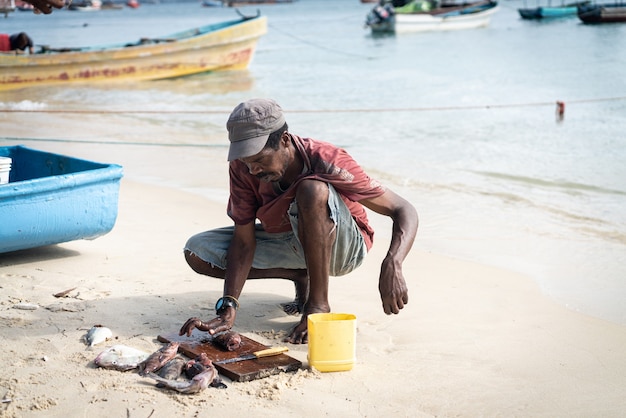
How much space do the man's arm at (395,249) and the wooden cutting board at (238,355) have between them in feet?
1.40

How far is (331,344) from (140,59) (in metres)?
14.3

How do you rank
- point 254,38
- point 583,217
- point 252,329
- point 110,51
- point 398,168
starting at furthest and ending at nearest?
1. point 254,38
2. point 110,51
3. point 398,168
4. point 583,217
5. point 252,329

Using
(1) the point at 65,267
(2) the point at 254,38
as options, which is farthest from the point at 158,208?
(2) the point at 254,38

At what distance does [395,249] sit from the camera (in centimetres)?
300

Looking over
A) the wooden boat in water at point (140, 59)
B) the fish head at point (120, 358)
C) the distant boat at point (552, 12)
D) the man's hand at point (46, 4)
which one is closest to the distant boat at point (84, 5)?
the man's hand at point (46, 4)

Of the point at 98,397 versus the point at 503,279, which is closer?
the point at 98,397

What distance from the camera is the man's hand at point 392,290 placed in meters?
2.89

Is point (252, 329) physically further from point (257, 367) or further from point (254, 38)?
point (254, 38)

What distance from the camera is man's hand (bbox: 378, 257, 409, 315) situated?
9.48ft

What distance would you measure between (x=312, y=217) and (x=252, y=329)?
66 centimetres

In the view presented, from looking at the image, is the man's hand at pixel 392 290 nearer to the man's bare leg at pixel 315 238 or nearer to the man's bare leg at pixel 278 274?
the man's bare leg at pixel 315 238

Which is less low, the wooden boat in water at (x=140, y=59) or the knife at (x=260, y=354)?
the knife at (x=260, y=354)

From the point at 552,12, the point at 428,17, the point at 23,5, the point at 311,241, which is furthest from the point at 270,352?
the point at 552,12

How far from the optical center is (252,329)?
340cm
